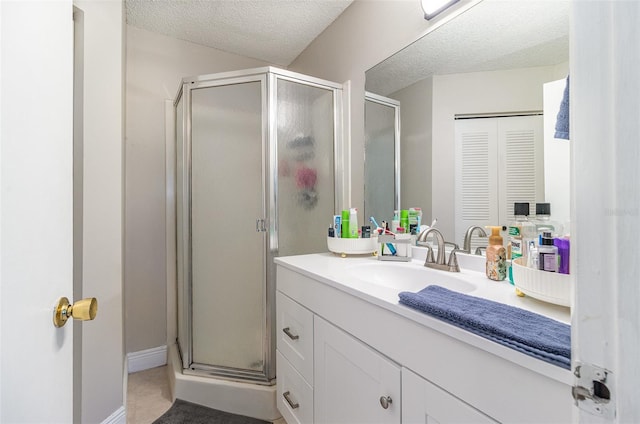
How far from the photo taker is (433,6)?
1.27 metres

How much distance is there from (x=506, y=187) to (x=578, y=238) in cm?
84

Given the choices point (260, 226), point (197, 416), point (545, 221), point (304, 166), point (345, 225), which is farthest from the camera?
point (304, 166)

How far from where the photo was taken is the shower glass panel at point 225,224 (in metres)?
1.76

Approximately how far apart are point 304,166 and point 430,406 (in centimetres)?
139

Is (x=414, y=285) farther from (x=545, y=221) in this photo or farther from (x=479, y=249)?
(x=545, y=221)

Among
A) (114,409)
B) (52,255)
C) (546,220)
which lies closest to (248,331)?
(114,409)

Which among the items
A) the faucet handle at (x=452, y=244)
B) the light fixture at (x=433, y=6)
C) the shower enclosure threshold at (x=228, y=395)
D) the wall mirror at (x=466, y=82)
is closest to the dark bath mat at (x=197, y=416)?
the shower enclosure threshold at (x=228, y=395)

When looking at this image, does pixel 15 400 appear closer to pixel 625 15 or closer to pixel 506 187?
pixel 625 15

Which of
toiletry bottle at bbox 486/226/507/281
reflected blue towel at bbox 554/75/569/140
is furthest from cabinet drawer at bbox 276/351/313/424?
reflected blue towel at bbox 554/75/569/140

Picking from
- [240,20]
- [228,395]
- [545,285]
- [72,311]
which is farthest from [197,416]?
[240,20]

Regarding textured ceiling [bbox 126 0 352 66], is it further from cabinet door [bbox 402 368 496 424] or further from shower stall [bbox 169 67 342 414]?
cabinet door [bbox 402 368 496 424]

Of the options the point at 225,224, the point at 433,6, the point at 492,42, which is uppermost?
the point at 433,6

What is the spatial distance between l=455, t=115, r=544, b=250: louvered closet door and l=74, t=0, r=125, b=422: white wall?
1.50 meters

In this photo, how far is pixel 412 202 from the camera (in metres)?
1.42
